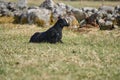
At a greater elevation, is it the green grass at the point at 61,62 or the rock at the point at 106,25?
the green grass at the point at 61,62

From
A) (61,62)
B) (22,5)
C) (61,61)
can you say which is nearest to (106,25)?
(22,5)

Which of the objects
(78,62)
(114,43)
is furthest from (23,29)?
(78,62)

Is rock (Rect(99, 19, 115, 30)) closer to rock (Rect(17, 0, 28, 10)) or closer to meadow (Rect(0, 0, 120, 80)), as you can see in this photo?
meadow (Rect(0, 0, 120, 80))

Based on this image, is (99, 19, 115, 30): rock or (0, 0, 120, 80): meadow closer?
(0, 0, 120, 80): meadow

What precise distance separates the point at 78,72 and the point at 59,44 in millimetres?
6692

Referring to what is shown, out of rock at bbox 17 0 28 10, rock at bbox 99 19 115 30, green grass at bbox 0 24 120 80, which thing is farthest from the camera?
rock at bbox 17 0 28 10

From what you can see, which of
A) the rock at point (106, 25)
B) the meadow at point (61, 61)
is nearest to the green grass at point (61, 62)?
the meadow at point (61, 61)

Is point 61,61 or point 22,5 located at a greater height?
point 61,61

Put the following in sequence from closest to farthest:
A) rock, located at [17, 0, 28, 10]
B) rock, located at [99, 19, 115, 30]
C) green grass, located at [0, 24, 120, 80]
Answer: green grass, located at [0, 24, 120, 80] < rock, located at [99, 19, 115, 30] < rock, located at [17, 0, 28, 10]

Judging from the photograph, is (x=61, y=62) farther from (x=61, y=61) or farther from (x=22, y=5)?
(x=22, y=5)

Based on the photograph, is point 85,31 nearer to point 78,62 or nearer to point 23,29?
point 23,29

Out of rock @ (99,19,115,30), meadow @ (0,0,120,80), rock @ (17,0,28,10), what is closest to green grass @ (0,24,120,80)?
meadow @ (0,0,120,80)

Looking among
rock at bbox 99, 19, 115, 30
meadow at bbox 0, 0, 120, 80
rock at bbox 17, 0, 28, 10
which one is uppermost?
meadow at bbox 0, 0, 120, 80

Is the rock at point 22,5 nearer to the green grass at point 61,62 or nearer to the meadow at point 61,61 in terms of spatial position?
the meadow at point 61,61
